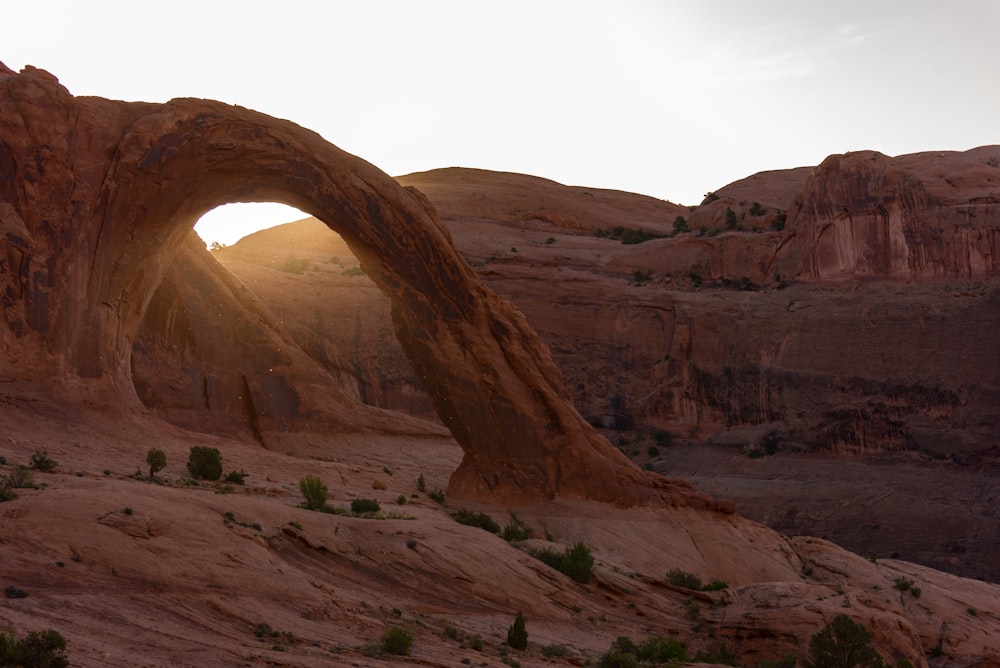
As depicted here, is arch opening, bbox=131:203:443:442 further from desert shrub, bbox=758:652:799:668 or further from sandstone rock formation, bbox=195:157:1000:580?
desert shrub, bbox=758:652:799:668

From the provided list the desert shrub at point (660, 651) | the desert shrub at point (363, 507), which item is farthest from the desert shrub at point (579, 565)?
the desert shrub at point (363, 507)

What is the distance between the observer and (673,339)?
159 ft

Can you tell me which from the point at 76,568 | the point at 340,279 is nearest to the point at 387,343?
the point at 340,279

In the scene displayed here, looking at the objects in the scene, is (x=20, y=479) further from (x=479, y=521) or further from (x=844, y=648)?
(x=844, y=648)

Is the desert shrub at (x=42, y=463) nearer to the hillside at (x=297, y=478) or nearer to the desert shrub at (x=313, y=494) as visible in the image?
the hillside at (x=297, y=478)

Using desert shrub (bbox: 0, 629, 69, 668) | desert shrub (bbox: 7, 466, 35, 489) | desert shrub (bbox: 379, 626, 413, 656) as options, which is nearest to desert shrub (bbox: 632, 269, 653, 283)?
desert shrub (bbox: 7, 466, 35, 489)

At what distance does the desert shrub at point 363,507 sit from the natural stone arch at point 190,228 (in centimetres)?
546

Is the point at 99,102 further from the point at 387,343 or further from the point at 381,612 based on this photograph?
the point at 387,343

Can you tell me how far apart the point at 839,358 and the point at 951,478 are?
6.78 m

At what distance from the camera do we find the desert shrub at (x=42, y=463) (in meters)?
17.3

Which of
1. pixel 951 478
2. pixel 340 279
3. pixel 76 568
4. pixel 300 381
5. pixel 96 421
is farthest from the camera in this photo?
pixel 340 279

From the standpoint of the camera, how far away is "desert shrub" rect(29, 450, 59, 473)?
681 inches

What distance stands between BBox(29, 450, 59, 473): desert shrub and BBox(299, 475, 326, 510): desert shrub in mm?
4281

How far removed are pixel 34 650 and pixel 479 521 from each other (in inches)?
517
